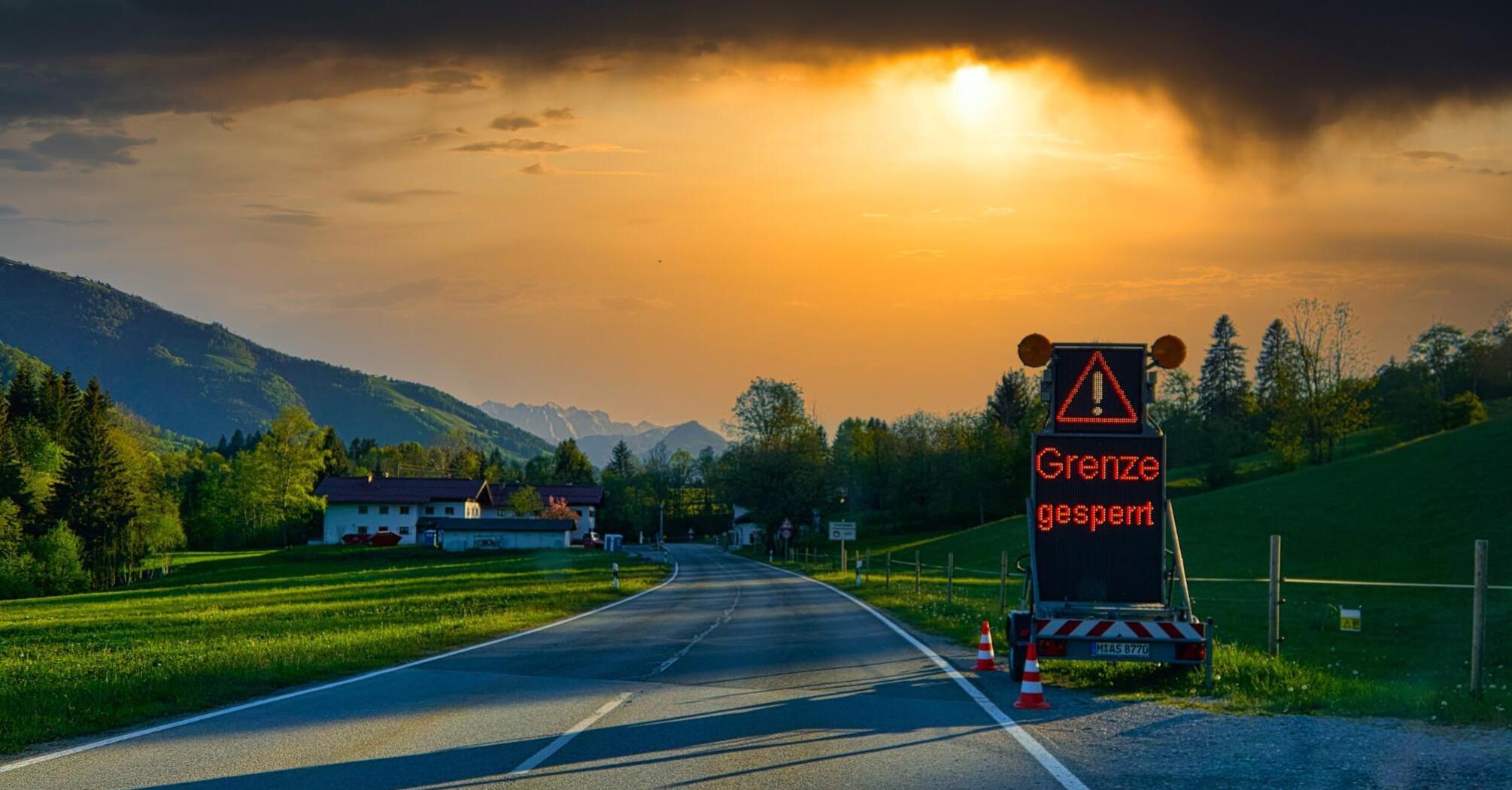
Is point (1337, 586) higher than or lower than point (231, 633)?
lower

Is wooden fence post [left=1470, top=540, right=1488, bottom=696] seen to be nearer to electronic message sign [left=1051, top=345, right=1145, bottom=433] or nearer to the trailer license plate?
the trailer license plate

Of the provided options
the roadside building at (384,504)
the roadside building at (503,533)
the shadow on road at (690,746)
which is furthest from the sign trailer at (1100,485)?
the roadside building at (384,504)

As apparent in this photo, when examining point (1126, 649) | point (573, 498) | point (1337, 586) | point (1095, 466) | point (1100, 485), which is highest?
point (1095, 466)

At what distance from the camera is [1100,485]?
14.3 metres

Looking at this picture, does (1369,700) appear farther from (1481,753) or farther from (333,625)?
(333,625)

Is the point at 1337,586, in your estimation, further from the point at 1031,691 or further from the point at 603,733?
the point at 603,733

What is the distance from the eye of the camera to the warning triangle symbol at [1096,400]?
14.6 m

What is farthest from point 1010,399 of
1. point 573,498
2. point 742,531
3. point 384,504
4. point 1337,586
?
point 1337,586

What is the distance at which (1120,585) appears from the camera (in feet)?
47.3

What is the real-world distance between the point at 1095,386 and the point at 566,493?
13922 cm

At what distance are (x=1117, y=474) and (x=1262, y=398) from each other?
389 feet

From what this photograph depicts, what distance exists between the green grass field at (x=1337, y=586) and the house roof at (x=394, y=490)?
5548 centimetres

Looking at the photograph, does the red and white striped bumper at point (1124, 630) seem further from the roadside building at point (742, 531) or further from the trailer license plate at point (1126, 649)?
the roadside building at point (742, 531)

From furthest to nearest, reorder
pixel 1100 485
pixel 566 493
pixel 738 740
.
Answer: pixel 566 493 → pixel 1100 485 → pixel 738 740
